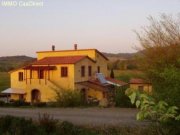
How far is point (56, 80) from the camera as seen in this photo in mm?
45312

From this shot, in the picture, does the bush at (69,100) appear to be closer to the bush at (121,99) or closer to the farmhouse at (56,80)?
the bush at (121,99)

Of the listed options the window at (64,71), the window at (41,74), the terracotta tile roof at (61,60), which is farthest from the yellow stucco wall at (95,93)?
the window at (41,74)

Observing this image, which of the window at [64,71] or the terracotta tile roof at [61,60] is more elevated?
the terracotta tile roof at [61,60]

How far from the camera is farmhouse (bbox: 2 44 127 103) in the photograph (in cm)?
4431

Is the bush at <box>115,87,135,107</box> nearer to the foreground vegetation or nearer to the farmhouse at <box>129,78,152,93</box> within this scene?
the farmhouse at <box>129,78,152,93</box>

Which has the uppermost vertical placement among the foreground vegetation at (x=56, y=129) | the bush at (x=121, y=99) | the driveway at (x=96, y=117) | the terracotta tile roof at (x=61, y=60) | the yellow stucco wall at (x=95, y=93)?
the terracotta tile roof at (x=61, y=60)

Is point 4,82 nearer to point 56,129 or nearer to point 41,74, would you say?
point 41,74

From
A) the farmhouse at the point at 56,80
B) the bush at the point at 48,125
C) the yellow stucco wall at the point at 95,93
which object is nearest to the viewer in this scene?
the bush at the point at 48,125

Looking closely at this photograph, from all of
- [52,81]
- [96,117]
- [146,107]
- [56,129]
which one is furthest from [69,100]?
[52,81]

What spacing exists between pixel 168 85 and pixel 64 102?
48.9 feet

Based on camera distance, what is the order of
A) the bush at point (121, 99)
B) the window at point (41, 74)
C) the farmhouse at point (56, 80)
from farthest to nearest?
the window at point (41, 74), the farmhouse at point (56, 80), the bush at point (121, 99)

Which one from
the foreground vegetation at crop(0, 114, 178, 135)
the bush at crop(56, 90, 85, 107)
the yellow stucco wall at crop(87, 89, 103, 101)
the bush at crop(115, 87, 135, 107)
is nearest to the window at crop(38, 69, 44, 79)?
the yellow stucco wall at crop(87, 89, 103, 101)

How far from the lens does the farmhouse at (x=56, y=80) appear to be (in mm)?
44306

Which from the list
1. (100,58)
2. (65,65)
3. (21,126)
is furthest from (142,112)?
(100,58)
